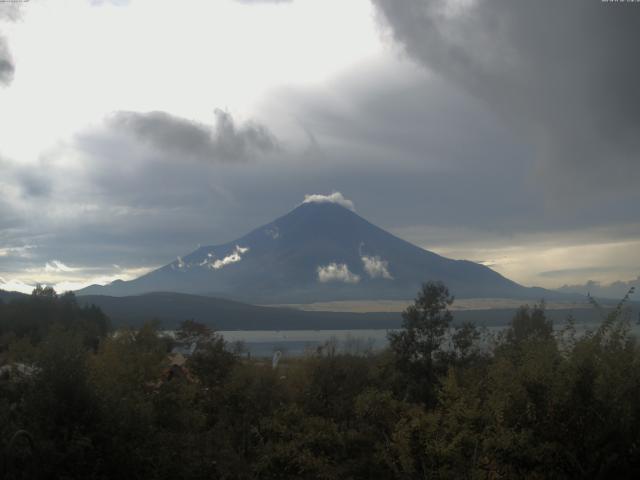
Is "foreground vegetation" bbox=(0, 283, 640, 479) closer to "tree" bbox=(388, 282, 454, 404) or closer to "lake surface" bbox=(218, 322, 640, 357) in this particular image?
"tree" bbox=(388, 282, 454, 404)

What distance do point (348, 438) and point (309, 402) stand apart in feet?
25.1

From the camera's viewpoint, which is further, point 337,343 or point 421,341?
point 337,343

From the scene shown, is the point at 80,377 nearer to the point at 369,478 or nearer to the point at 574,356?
the point at 369,478

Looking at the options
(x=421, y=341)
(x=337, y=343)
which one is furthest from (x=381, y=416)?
(x=337, y=343)

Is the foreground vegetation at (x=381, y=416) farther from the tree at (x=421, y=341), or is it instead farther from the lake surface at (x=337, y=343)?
the lake surface at (x=337, y=343)

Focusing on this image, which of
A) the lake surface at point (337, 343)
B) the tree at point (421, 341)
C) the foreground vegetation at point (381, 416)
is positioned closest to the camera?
the foreground vegetation at point (381, 416)

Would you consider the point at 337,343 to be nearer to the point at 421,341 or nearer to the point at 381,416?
the point at 421,341

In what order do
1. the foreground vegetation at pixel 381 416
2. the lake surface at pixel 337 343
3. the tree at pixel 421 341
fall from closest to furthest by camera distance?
the foreground vegetation at pixel 381 416 → the tree at pixel 421 341 → the lake surface at pixel 337 343

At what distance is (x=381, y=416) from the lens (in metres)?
25.9

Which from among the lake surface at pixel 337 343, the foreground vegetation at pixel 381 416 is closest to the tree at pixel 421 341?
the foreground vegetation at pixel 381 416

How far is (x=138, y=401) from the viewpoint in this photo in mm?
23781

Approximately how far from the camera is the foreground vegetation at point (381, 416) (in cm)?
1691

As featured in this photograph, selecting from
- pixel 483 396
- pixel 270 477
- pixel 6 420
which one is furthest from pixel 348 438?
pixel 6 420

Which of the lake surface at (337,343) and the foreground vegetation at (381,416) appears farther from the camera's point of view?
the lake surface at (337,343)
